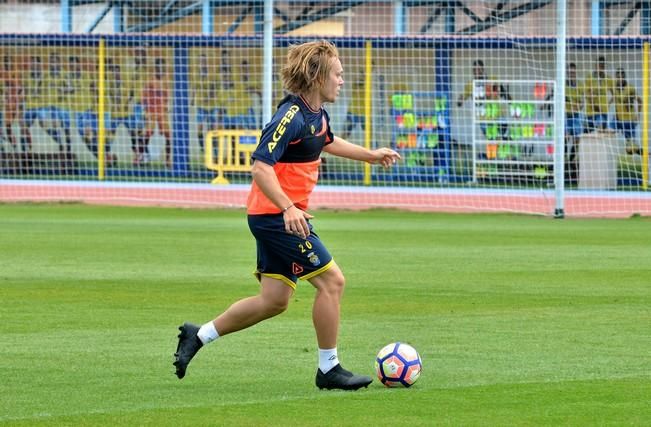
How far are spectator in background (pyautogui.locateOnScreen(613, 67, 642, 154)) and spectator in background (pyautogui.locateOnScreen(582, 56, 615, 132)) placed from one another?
0.52 feet

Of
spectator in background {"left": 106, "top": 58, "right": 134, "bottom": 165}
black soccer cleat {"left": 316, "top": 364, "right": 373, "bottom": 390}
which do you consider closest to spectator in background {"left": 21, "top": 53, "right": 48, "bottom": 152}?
spectator in background {"left": 106, "top": 58, "right": 134, "bottom": 165}

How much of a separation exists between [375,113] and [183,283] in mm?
17537

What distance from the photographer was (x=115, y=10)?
38.3 m

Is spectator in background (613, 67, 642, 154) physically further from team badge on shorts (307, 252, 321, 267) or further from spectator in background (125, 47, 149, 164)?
team badge on shorts (307, 252, 321, 267)

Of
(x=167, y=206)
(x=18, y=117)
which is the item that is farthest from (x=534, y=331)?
(x=18, y=117)

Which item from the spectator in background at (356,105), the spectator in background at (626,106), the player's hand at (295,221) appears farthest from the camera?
the spectator in background at (356,105)

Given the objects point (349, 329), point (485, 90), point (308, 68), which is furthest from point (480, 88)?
point (308, 68)

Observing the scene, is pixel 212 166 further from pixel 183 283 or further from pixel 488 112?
pixel 183 283

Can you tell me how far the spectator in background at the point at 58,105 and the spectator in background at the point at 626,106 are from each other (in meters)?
11.8

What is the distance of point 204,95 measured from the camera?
30906 millimetres

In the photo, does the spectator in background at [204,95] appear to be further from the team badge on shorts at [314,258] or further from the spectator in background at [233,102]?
the team badge on shorts at [314,258]

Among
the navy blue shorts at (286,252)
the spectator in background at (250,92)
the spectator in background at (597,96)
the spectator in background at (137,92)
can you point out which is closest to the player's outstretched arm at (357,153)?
the navy blue shorts at (286,252)

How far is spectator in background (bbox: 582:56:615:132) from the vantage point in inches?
1089

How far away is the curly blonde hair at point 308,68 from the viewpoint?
7.70 m
